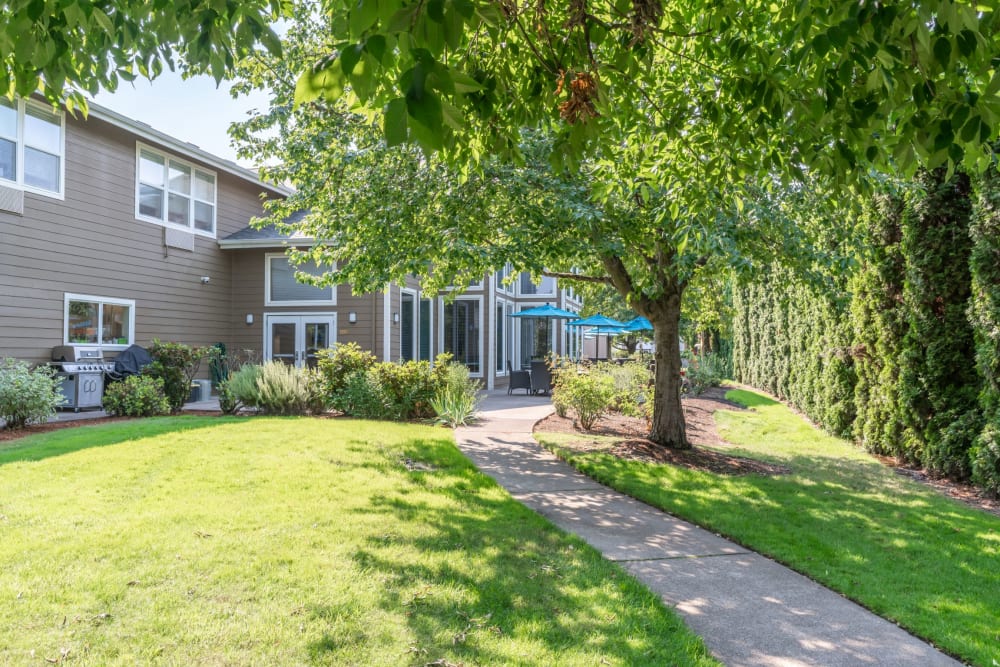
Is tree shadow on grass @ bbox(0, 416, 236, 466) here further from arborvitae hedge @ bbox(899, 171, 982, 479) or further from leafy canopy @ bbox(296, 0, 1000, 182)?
arborvitae hedge @ bbox(899, 171, 982, 479)

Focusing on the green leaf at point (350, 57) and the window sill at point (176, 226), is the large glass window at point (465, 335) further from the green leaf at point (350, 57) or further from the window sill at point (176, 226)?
the green leaf at point (350, 57)

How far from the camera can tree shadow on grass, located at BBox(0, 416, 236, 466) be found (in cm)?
686

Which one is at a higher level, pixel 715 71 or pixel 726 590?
pixel 715 71

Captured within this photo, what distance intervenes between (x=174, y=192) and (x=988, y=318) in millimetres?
14853

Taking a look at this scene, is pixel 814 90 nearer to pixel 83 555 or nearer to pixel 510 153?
pixel 510 153

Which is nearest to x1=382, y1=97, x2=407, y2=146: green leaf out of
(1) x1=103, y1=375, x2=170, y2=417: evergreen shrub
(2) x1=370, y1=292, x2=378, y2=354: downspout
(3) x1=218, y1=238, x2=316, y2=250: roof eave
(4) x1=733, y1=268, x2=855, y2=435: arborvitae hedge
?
(4) x1=733, y1=268, x2=855, y2=435: arborvitae hedge

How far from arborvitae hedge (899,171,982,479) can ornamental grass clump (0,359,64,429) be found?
1168 cm

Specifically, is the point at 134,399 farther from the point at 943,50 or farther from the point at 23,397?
the point at 943,50

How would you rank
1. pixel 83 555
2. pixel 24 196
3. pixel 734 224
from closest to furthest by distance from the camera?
pixel 83 555, pixel 734 224, pixel 24 196

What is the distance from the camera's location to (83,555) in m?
3.78

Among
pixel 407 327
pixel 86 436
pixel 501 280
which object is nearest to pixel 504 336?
pixel 501 280

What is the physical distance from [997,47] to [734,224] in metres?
3.28

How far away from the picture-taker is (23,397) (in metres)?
8.99

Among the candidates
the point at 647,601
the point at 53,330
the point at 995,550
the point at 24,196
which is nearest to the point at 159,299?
the point at 53,330
